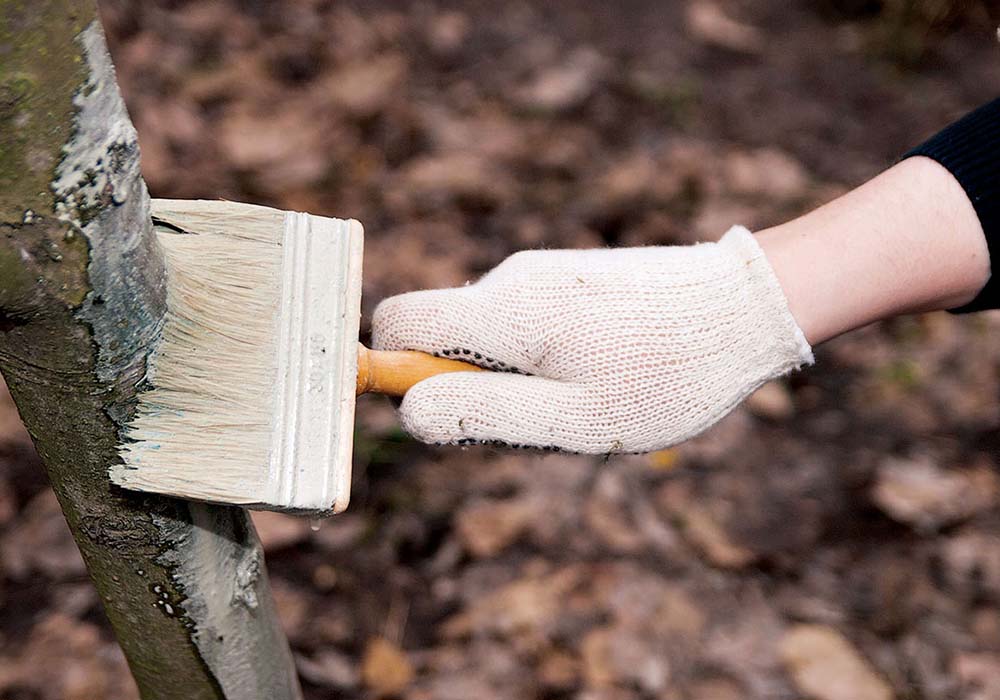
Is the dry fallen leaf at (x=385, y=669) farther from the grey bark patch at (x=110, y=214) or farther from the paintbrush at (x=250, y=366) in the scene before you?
the grey bark patch at (x=110, y=214)

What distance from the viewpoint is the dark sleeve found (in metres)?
1.04

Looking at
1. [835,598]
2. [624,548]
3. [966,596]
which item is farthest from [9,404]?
[966,596]

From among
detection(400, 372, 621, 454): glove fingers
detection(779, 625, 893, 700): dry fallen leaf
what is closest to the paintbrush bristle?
detection(400, 372, 621, 454): glove fingers

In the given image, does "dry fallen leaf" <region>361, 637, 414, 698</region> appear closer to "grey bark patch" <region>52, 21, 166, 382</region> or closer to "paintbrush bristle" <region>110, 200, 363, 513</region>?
"paintbrush bristle" <region>110, 200, 363, 513</region>

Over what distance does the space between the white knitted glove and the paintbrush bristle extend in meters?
0.19

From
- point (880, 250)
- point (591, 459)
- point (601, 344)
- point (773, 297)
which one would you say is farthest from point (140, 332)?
point (591, 459)

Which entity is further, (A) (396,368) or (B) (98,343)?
(A) (396,368)

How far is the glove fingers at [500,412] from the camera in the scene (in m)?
0.98

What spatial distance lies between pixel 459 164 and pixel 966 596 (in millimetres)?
1398

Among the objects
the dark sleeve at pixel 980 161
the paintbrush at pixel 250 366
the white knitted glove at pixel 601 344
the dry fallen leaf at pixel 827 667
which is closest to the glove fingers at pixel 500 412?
the white knitted glove at pixel 601 344

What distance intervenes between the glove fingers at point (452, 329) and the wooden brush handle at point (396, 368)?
14 mm

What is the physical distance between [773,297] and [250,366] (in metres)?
0.57

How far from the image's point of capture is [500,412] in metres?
0.98

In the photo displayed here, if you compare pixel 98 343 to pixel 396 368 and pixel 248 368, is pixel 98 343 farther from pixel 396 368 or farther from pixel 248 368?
pixel 396 368
